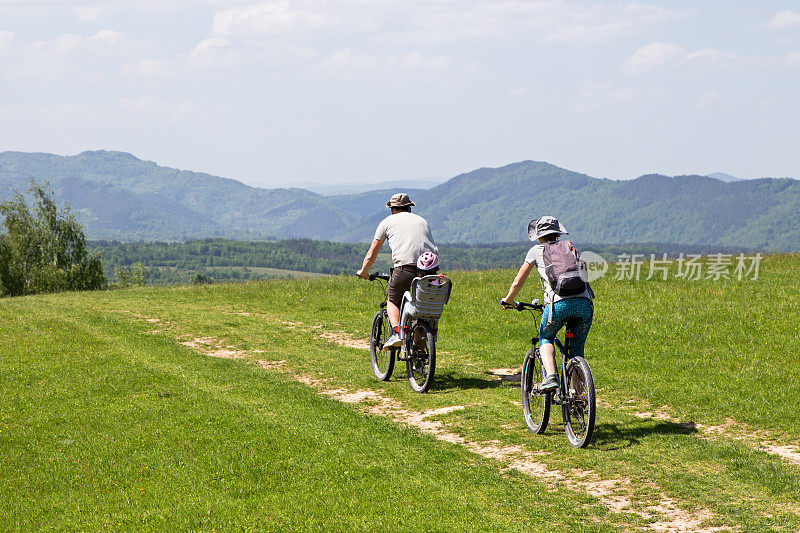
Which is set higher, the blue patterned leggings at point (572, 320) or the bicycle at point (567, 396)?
the blue patterned leggings at point (572, 320)

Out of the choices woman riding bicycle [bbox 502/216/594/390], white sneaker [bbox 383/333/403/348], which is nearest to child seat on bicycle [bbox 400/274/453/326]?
white sneaker [bbox 383/333/403/348]

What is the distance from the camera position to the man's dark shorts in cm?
1252

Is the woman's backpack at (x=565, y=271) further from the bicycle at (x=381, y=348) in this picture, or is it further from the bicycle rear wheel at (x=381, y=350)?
the bicycle rear wheel at (x=381, y=350)

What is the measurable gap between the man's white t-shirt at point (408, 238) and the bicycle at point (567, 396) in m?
3.04

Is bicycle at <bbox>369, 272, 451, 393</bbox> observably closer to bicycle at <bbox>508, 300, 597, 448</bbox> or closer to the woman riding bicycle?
bicycle at <bbox>508, 300, 597, 448</bbox>

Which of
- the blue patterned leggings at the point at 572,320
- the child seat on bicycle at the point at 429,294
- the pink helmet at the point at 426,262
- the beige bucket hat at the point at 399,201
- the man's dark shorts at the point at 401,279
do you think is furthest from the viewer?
the beige bucket hat at the point at 399,201

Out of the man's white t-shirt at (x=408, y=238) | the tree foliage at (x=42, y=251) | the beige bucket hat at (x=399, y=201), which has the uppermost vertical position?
the beige bucket hat at (x=399, y=201)

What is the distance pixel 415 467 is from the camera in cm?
842

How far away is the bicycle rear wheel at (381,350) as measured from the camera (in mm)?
13594

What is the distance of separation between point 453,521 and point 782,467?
4003mm

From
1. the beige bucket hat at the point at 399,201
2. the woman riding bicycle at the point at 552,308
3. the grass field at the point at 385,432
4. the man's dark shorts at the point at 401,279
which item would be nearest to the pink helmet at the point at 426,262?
the man's dark shorts at the point at 401,279

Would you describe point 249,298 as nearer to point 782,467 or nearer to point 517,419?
point 517,419

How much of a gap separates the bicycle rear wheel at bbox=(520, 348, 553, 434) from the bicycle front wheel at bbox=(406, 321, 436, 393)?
7.89 feet

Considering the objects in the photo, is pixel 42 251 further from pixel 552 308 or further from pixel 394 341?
pixel 552 308
